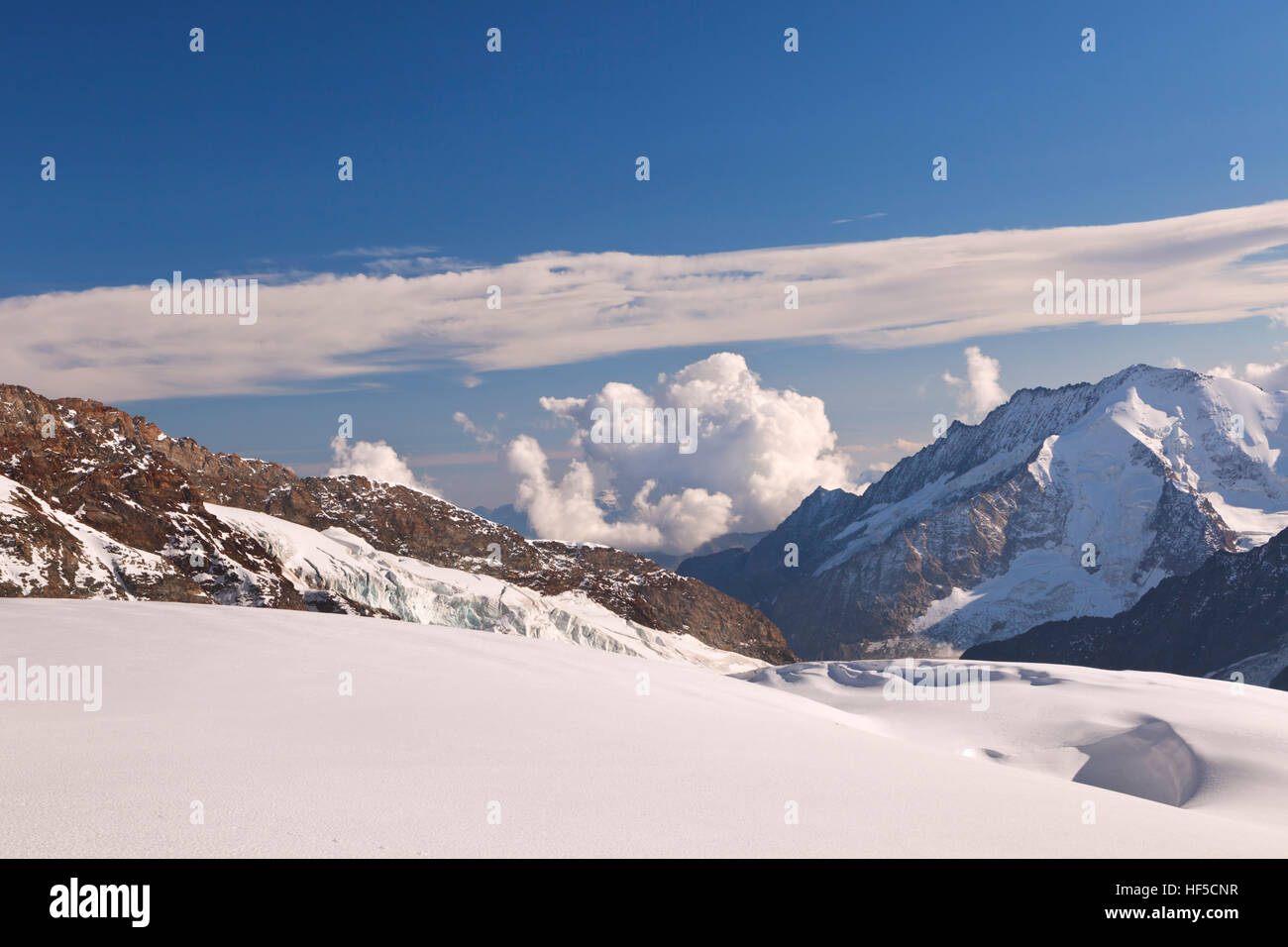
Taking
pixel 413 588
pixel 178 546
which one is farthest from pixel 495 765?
pixel 413 588

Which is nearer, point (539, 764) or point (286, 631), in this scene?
point (539, 764)

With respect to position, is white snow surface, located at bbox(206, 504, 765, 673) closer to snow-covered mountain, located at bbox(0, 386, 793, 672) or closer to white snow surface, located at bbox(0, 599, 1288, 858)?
snow-covered mountain, located at bbox(0, 386, 793, 672)

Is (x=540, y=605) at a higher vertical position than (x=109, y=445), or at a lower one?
lower

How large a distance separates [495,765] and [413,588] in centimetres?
15159

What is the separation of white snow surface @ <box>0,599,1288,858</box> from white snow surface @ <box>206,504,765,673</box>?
122 meters

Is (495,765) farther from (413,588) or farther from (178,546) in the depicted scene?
(413,588)

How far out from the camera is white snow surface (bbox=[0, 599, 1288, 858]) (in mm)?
7090

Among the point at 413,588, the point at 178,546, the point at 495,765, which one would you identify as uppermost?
the point at 495,765

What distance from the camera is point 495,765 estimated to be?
938cm
